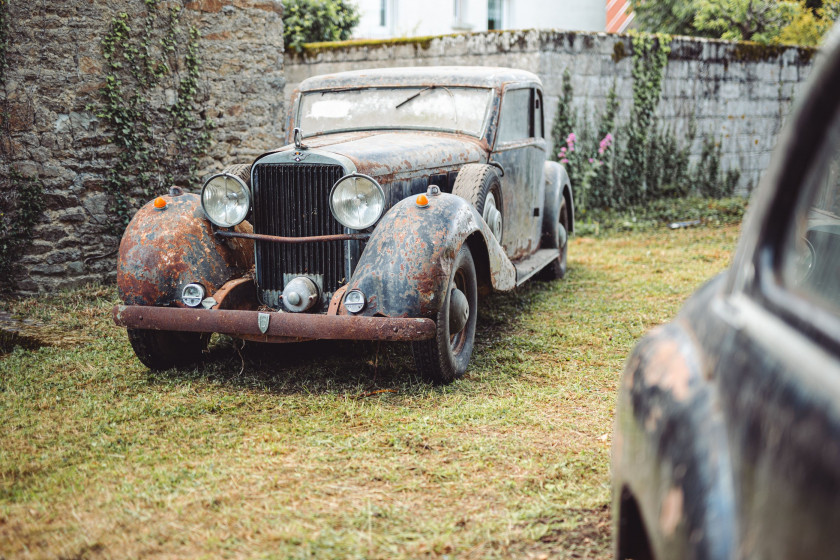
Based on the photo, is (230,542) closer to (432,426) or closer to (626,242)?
(432,426)

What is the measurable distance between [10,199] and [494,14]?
13.0m

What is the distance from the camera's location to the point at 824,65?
1.21 m

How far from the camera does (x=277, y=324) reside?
3822 mm

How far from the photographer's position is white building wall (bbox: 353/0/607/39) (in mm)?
15469

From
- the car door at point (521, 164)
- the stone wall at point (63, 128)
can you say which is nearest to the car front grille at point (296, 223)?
the car door at point (521, 164)

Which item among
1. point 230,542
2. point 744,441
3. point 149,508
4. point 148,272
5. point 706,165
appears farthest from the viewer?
point 706,165

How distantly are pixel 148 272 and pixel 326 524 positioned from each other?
207 cm

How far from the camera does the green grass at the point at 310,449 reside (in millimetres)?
2549

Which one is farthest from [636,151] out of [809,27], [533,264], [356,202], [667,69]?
[356,202]

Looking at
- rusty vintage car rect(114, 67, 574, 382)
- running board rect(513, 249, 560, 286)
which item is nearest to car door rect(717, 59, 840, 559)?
rusty vintage car rect(114, 67, 574, 382)

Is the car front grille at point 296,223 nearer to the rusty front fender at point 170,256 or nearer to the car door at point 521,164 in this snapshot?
the rusty front fender at point 170,256

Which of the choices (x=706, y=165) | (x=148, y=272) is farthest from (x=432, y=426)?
(x=706, y=165)

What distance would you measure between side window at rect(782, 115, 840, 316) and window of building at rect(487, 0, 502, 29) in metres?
14.8

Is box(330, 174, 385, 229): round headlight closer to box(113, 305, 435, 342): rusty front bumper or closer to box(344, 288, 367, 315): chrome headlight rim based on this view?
box(344, 288, 367, 315): chrome headlight rim
